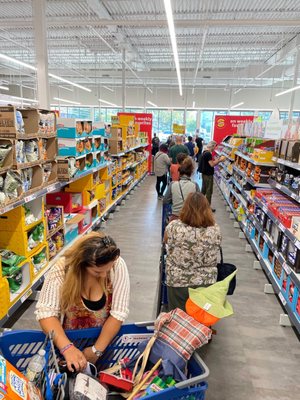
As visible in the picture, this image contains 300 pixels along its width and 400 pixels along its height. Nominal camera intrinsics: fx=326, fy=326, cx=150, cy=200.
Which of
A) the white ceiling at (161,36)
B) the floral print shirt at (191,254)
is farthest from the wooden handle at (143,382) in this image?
the white ceiling at (161,36)

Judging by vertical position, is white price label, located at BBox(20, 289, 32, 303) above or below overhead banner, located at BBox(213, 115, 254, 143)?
below

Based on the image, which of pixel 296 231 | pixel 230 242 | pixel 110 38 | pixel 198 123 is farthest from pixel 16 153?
pixel 198 123

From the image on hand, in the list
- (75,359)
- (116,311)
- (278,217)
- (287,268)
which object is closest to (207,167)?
(278,217)

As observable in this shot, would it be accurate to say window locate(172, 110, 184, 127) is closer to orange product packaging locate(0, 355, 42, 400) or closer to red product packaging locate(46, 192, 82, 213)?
red product packaging locate(46, 192, 82, 213)

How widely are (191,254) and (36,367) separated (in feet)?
5.43

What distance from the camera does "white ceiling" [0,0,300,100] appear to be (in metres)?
8.49

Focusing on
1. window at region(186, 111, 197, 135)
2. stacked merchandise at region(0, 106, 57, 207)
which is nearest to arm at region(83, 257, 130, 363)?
stacked merchandise at region(0, 106, 57, 207)

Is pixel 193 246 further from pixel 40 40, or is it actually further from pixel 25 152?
pixel 40 40

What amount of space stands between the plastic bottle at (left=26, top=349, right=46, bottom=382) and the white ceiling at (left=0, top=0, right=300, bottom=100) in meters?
7.21

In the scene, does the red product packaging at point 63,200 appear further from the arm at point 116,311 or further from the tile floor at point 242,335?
the arm at point 116,311

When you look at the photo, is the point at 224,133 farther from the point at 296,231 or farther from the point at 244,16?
the point at 296,231

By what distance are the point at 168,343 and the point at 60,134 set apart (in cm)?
419

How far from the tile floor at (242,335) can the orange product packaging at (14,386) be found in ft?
5.81

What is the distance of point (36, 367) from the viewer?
142cm
